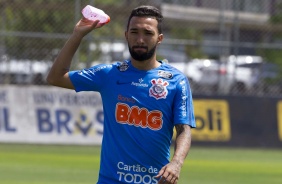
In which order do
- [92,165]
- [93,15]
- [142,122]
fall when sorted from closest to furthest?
[93,15] → [142,122] → [92,165]

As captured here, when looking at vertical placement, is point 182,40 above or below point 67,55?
below

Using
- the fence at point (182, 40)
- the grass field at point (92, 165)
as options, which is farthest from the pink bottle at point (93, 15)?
the fence at point (182, 40)

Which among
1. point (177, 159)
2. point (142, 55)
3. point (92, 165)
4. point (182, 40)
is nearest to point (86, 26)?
point (142, 55)

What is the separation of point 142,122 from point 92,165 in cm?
912

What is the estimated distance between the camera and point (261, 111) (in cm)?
2050

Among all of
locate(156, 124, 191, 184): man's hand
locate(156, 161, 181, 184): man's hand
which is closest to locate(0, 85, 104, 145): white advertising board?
locate(156, 124, 191, 184): man's hand

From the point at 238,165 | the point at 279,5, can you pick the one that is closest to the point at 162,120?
the point at 238,165

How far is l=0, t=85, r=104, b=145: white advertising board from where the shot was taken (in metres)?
18.8

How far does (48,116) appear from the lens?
1909 cm

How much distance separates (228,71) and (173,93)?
596 inches

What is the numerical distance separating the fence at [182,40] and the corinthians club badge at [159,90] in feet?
43.5

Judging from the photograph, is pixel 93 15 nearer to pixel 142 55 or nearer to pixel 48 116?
pixel 142 55

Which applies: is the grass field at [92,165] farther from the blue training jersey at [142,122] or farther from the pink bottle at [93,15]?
the pink bottle at [93,15]

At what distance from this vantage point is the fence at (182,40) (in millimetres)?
19875
